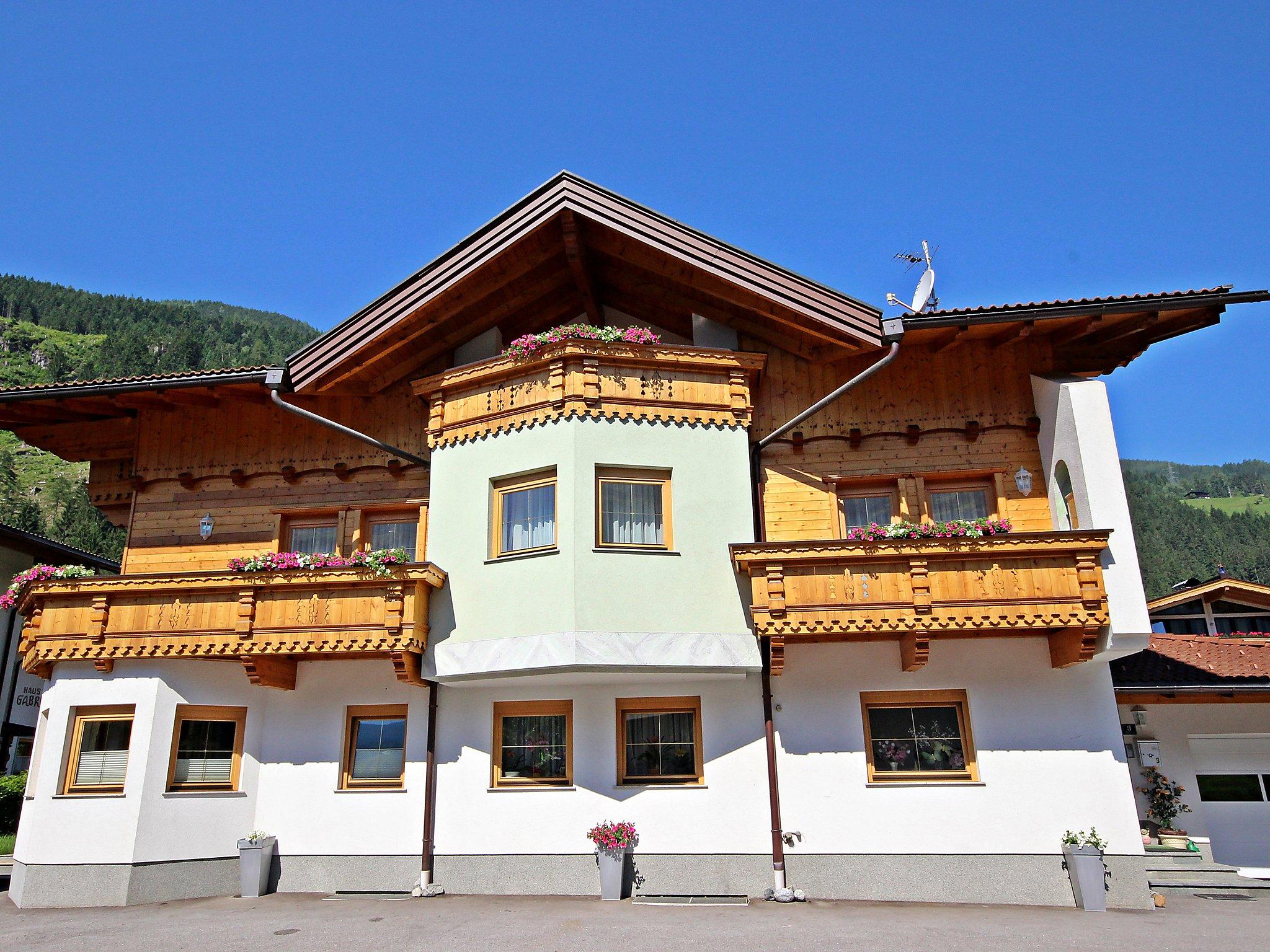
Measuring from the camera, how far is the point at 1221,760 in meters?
14.9

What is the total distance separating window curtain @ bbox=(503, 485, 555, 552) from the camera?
13.8 metres

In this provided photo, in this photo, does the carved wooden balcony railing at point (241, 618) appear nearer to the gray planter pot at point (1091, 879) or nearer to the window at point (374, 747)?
the window at point (374, 747)

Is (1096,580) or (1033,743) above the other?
(1096,580)

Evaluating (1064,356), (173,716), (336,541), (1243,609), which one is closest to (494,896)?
(173,716)

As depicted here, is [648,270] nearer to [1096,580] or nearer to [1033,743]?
[1096,580]

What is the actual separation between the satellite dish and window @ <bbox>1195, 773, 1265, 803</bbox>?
8.88 meters

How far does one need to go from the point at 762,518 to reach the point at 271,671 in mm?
7938

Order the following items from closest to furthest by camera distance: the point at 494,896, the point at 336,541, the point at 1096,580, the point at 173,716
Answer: the point at 1096,580
the point at 494,896
the point at 173,716
the point at 336,541

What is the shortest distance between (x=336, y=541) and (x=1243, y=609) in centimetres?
1734

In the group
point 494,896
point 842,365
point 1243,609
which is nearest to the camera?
point 494,896

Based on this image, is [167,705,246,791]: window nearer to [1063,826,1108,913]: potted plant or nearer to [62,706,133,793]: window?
[62,706,133,793]: window

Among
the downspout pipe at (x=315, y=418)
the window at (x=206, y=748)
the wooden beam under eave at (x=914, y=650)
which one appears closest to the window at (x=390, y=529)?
the downspout pipe at (x=315, y=418)

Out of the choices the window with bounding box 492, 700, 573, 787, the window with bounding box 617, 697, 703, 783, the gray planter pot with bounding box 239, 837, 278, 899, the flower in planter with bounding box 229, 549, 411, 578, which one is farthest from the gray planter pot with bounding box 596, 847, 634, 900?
the gray planter pot with bounding box 239, 837, 278, 899

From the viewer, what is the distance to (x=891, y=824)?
41.8 ft
